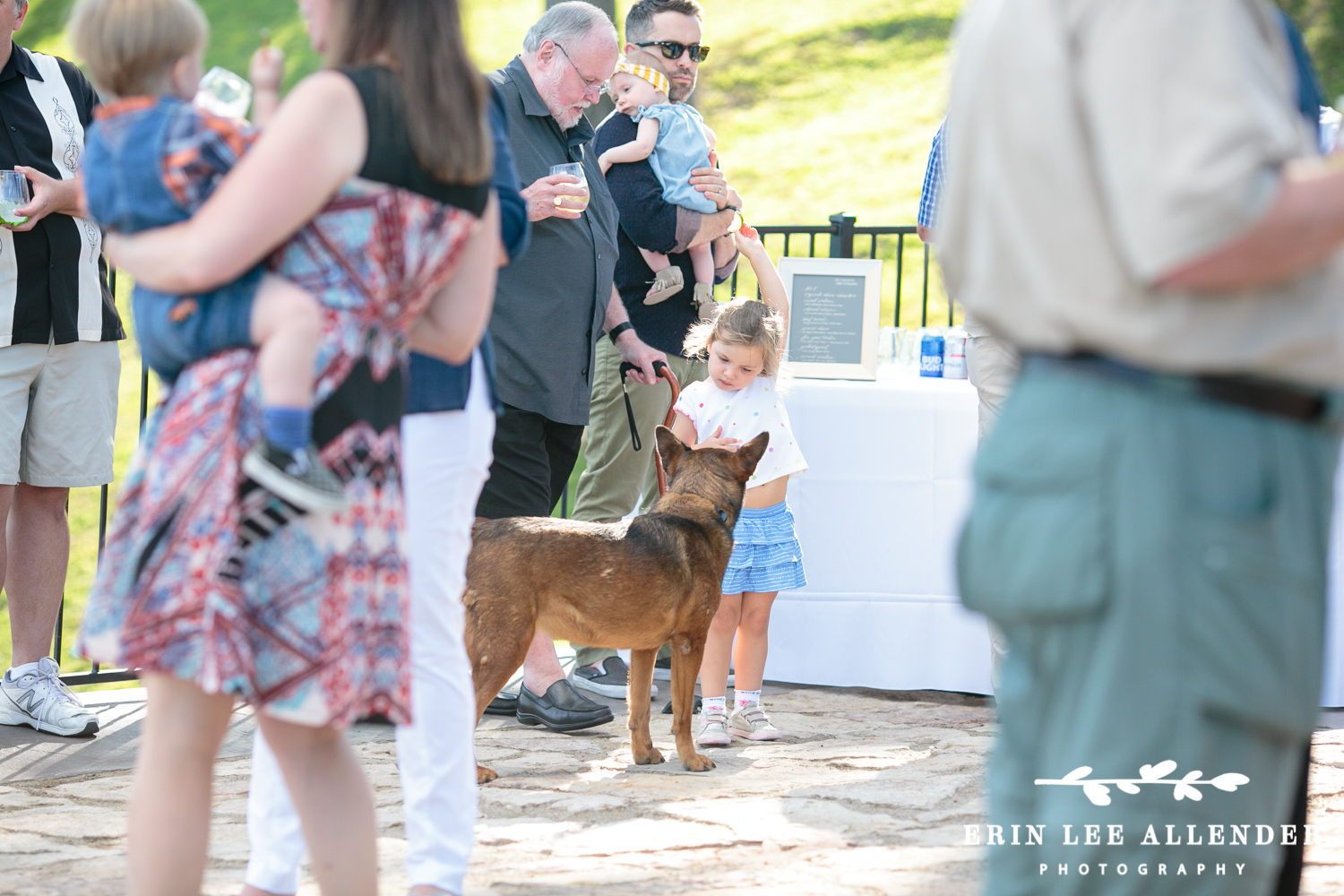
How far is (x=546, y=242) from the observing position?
3.96 m

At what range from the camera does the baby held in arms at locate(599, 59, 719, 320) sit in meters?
4.69

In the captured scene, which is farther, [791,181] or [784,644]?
[791,181]

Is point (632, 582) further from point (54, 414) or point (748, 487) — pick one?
point (54, 414)

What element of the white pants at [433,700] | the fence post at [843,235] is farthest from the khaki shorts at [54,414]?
the fence post at [843,235]

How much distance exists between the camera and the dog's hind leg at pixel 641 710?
3871mm

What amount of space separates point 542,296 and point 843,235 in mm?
2504

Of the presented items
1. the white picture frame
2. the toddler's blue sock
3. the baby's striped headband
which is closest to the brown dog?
the white picture frame

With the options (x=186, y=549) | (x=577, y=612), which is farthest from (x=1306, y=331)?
(x=577, y=612)

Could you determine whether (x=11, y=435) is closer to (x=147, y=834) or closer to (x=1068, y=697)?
(x=147, y=834)

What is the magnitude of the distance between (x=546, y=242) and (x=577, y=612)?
1.17 meters

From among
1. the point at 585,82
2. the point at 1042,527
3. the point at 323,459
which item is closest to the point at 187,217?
the point at 323,459

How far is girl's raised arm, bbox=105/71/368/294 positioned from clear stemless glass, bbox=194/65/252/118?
17 centimetres

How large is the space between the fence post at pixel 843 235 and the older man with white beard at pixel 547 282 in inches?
84.2

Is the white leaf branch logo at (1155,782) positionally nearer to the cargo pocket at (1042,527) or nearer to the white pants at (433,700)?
the cargo pocket at (1042,527)
